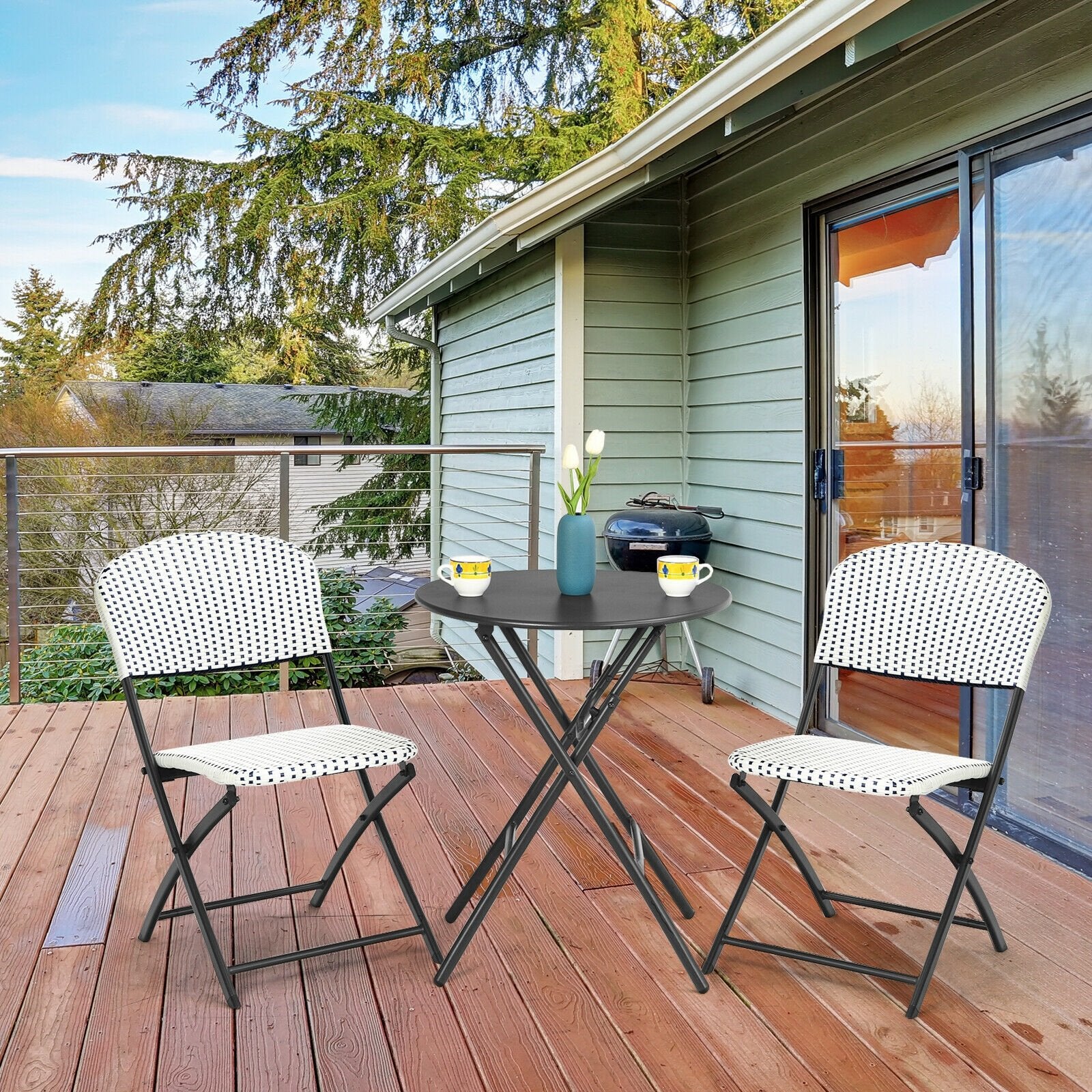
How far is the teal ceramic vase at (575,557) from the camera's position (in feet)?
7.99

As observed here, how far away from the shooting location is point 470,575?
7.71ft

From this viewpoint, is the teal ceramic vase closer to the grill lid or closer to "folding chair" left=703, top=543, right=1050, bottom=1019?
"folding chair" left=703, top=543, right=1050, bottom=1019

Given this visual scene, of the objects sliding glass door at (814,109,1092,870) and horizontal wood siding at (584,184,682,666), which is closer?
sliding glass door at (814,109,1092,870)

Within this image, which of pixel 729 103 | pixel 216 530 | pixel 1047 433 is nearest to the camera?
pixel 1047 433

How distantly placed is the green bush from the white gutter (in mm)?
2283

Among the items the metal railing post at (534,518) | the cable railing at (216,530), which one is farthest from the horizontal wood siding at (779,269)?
the cable railing at (216,530)

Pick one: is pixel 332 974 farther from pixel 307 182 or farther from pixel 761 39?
pixel 307 182

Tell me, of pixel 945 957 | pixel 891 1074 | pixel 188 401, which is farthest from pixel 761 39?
pixel 188 401

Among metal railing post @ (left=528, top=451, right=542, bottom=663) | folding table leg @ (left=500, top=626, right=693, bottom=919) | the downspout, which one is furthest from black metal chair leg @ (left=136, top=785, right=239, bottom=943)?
the downspout

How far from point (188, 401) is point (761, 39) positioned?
1032 centimetres

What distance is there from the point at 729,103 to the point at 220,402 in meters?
12.5

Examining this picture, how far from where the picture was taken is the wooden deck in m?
1.90

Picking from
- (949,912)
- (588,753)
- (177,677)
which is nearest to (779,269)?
(588,753)

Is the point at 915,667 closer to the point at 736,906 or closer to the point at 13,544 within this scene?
the point at 736,906
